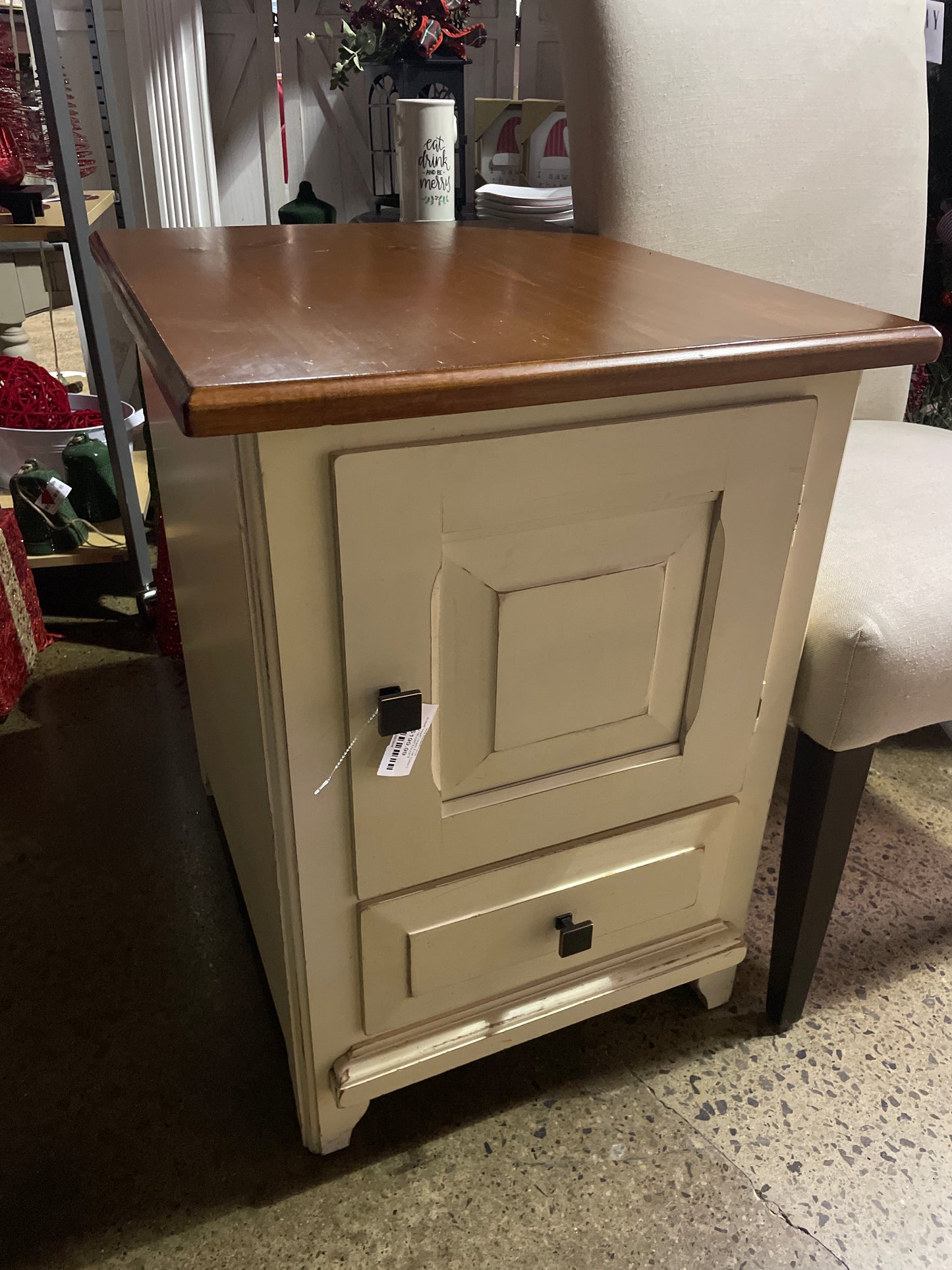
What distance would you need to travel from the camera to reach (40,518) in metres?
1.48

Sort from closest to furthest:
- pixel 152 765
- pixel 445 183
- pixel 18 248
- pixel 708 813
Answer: pixel 708 813 → pixel 445 183 → pixel 152 765 → pixel 18 248

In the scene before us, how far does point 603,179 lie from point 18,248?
1.28 m

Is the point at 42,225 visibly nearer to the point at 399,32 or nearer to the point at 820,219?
the point at 399,32

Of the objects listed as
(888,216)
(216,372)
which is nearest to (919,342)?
(216,372)

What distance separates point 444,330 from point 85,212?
0.95 m

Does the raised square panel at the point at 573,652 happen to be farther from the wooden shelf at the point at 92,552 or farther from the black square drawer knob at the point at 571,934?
the wooden shelf at the point at 92,552

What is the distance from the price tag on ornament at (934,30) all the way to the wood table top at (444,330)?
759mm

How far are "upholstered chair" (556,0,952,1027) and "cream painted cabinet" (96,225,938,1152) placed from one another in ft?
0.18

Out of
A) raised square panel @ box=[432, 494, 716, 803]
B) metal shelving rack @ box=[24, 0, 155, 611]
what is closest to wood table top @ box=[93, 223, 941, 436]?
raised square panel @ box=[432, 494, 716, 803]

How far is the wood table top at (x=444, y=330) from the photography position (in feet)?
1.44

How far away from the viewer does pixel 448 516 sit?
0.52m

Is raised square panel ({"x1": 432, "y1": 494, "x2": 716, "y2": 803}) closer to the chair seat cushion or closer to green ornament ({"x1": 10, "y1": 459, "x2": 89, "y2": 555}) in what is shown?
the chair seat cushion

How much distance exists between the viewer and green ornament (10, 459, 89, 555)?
1462 mm

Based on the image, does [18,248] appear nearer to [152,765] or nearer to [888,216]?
[152,765]
